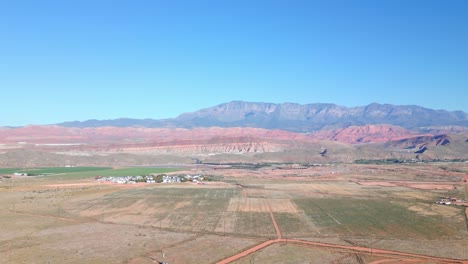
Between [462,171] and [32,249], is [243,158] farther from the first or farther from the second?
[32,249]

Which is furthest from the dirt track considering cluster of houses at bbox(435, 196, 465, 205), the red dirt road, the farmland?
cluster of houses at bbox(435, 196, 465, 205)

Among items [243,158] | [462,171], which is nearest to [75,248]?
[462,171]

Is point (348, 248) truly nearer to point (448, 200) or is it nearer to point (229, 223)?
point (229, 223)

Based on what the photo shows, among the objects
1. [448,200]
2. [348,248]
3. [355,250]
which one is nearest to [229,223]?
[348,248]

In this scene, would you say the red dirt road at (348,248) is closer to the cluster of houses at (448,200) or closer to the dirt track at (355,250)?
the dirt track at (355,250)

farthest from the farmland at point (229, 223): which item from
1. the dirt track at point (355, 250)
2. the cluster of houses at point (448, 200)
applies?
the cluster of houses at point (448, 200)

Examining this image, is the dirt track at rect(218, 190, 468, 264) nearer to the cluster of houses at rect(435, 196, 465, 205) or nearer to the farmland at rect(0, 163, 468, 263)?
the farmland at rect(0, 163, 468, 263)

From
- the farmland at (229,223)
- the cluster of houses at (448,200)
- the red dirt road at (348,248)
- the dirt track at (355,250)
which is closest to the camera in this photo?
the dirt track at (355,250)

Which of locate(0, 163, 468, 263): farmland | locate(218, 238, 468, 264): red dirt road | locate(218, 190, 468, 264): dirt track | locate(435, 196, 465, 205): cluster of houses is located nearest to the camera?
locate(218, 190, 468, 264): dirt track
